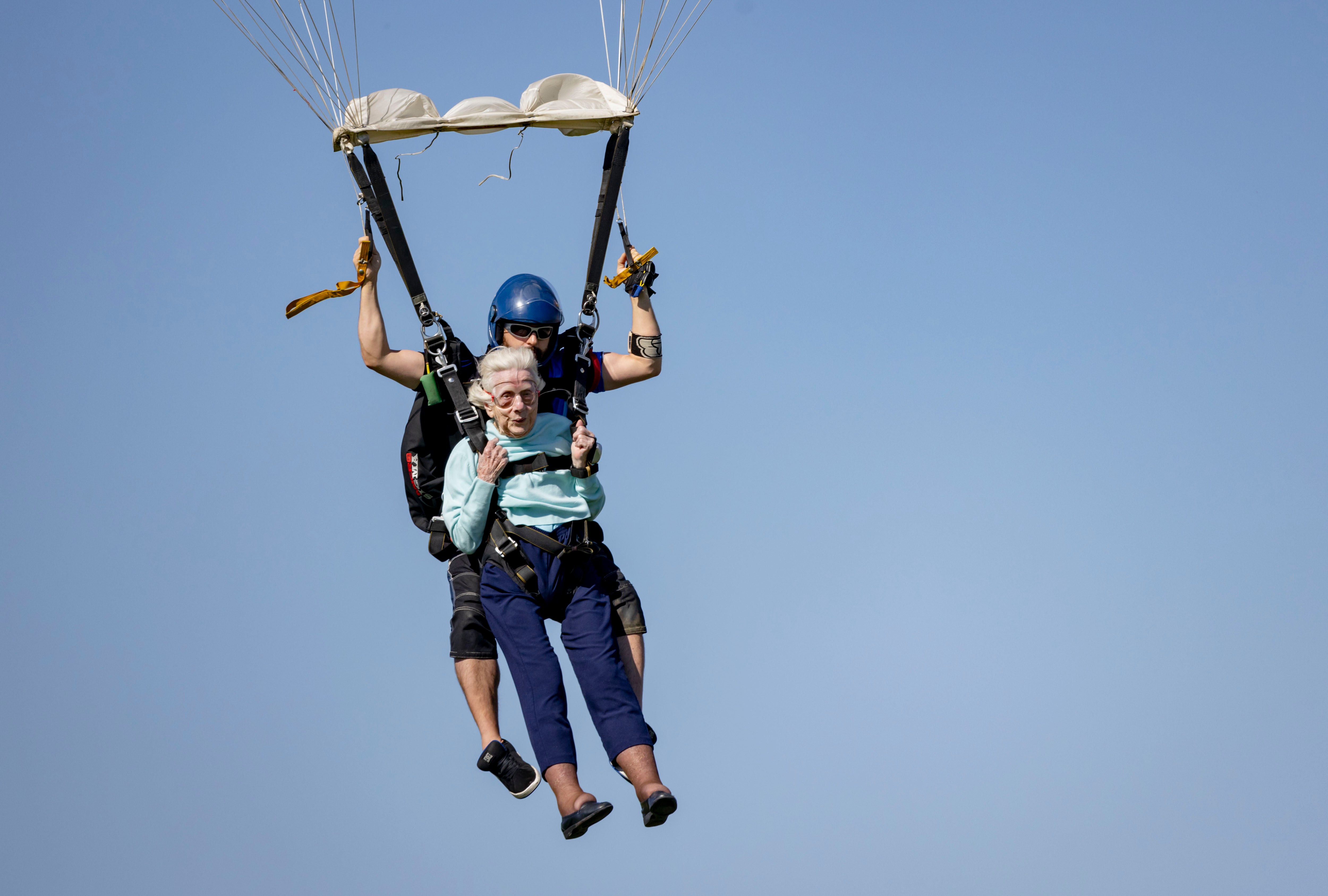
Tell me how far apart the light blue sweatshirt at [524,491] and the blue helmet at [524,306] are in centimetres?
63

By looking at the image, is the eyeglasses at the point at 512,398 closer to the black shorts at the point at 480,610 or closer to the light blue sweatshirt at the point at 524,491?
the light blue sweatshirt at the point at 524,491

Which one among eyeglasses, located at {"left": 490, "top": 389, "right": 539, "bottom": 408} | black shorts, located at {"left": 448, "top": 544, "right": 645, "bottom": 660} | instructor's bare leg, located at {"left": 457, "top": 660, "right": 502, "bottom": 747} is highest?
A: eyeglasses, located at {"left": 490, "top": 389, "right": 539, "bottom": 408}

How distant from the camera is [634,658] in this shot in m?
8.16

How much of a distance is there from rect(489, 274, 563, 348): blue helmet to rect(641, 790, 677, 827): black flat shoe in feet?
8.73

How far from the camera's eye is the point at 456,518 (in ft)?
25.4

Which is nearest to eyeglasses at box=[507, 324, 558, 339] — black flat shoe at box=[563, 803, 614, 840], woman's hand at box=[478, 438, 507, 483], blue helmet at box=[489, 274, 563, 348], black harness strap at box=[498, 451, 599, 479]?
blue helmet at box=[489, 274, 563, 348]

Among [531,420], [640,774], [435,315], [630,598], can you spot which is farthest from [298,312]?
[640,774]

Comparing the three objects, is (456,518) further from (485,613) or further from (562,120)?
(562,120)

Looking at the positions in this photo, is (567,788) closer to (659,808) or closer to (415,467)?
(659,808)

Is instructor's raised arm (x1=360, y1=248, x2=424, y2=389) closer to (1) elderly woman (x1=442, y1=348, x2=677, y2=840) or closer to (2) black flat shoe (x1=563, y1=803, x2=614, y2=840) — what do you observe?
(1) elderly woman (x1=442, y1=348, x2=677, y2=840)

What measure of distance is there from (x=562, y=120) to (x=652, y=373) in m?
1.56

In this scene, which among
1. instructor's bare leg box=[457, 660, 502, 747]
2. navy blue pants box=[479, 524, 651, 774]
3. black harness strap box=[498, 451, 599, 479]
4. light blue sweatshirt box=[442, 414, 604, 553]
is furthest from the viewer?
instructor's bare leg box=[457, 660, 502, 747]

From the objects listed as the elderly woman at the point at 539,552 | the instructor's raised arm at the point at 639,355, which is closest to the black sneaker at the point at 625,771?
the elderly woman at the point at 539,552

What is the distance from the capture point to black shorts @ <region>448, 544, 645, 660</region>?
323 inches
